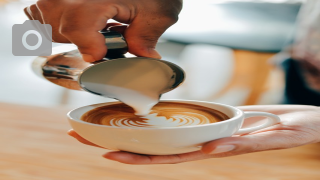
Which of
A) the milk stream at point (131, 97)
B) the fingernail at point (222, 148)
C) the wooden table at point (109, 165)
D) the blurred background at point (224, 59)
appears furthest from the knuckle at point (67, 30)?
the blurred background at point (224, 59)

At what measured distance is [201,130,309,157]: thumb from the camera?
0.53m

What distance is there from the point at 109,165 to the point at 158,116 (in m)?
0.12

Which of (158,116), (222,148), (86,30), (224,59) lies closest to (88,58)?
(86,30)

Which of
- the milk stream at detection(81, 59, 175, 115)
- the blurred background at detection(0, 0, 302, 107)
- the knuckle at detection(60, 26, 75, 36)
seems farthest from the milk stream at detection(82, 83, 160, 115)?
the blurred background at detection(0, 0, 302, 107)

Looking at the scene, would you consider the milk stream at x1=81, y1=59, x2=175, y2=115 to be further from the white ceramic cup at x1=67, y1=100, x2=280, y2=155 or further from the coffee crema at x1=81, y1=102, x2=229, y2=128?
the white ceramic cup at x1=67, y1=100, x2=280, y2=155

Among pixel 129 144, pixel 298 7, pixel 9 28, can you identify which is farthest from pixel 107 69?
pixel 9 28

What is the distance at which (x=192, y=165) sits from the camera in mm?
692

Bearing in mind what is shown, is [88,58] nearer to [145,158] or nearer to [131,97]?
[131,97]

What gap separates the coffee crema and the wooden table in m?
0.08

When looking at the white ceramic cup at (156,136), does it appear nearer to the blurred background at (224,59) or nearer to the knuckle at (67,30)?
the knuckle at (67,30)

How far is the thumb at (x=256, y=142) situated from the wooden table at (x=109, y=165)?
0.13 feet

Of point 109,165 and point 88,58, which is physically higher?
point 88,58

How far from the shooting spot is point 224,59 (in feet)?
9.69

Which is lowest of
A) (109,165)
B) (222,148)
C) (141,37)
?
(109,165)
